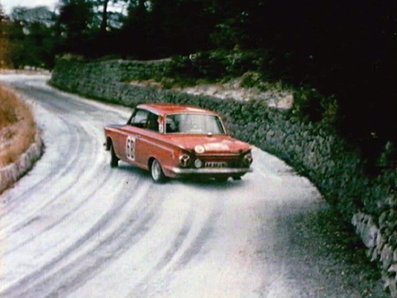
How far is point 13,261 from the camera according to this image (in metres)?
6.35

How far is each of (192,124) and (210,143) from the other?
825 millimetres

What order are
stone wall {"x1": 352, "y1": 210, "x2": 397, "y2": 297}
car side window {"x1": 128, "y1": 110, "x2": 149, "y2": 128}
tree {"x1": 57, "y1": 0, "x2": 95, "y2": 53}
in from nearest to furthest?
stone wall {"x1": 352, "y1": 210, "x2": 397, "y2": 297} < car side window {"x1": 128, "y1": 110, "x2": 149, "y2": 128} < tree {"x1": 57, "y1": 0, "x2": 95, "y2": 53}

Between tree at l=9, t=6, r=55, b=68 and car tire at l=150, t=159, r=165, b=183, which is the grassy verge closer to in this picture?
tree at l=9, t=6, r=55, b=68

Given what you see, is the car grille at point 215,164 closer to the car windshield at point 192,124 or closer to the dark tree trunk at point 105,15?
the car windshield at point 192,124

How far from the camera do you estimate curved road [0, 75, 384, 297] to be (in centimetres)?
586

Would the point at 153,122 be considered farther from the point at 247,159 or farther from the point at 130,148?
the point at 247,159

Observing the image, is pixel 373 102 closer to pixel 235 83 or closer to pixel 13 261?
pixel 13 261

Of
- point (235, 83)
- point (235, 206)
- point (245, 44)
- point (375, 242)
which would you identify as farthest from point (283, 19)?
point (235, 83)

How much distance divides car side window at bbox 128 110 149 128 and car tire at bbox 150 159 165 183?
1.08m

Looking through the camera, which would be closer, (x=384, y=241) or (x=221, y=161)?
(x=384, y=241)

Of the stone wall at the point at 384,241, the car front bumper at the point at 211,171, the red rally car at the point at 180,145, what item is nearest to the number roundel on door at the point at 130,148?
the red rally car at the point at 180,145

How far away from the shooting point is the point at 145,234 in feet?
24.8

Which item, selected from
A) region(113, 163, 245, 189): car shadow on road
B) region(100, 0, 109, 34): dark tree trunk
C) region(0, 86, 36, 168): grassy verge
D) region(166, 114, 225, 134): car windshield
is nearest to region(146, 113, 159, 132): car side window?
region(166, 114, 225, 134): car windshield

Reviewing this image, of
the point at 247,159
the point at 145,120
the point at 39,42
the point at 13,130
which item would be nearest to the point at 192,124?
the point at 145,120
